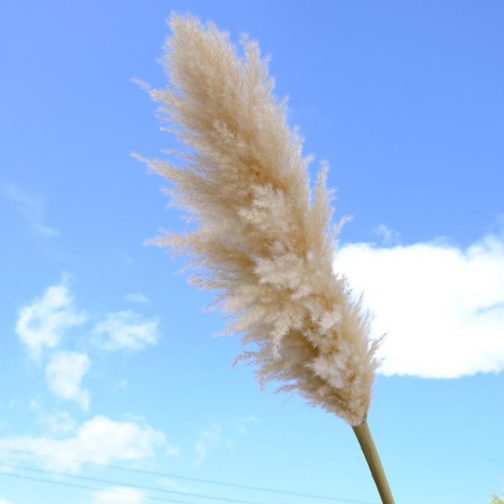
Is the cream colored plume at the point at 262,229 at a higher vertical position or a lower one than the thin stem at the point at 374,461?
higher

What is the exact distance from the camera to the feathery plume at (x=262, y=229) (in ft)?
6.72

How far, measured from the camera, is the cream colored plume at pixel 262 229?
2.05m

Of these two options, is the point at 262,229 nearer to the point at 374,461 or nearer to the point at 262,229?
the point at 262,229

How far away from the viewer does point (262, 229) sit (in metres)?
2.08

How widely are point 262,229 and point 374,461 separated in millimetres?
911

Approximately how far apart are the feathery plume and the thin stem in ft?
0.15

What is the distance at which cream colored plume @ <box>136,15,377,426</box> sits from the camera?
2049 mm

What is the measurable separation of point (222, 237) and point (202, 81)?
597mm

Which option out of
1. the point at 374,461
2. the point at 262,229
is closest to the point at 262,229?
the point at 262,229

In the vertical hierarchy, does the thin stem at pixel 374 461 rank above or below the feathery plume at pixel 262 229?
below

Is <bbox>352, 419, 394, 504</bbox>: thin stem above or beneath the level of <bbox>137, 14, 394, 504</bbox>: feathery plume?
beneath

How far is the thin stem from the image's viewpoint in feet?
6.53

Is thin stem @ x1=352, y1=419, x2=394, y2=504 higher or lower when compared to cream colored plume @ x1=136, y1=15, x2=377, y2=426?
lower

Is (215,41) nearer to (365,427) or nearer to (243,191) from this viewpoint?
(243,191)
